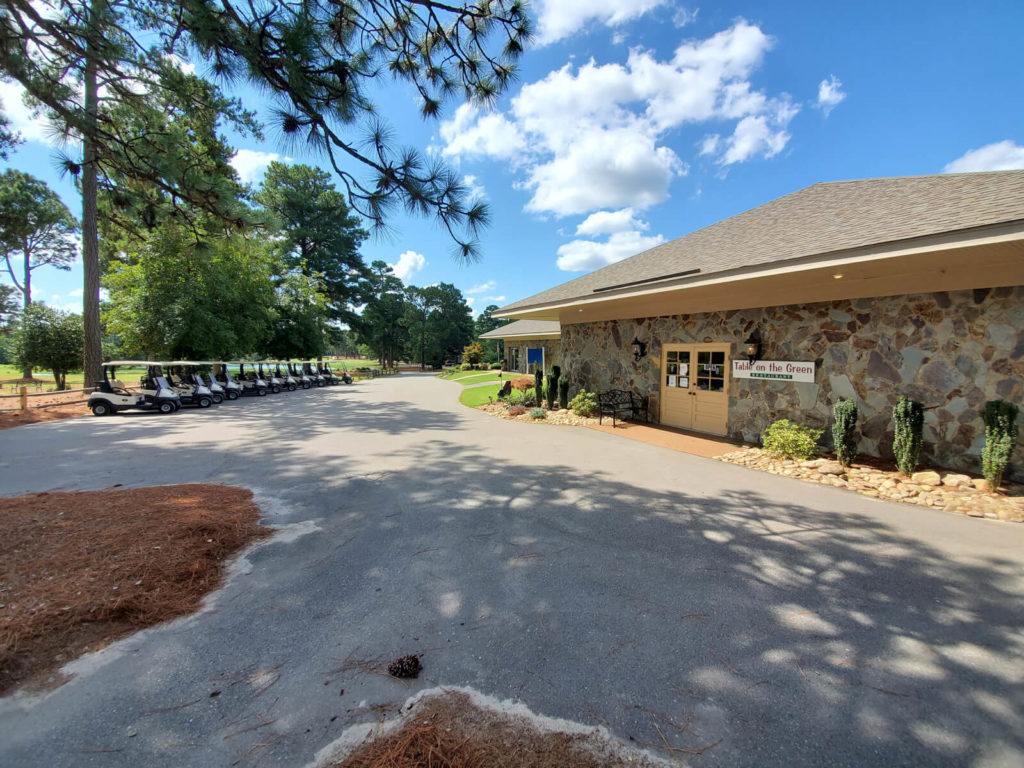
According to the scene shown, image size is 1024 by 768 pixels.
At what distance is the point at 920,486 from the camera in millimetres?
5320

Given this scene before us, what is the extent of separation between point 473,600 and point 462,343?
181 ft

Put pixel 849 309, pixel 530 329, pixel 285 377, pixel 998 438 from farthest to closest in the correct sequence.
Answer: pixel 530 329, pixel 285 377, pixel 849 309, pixel 998 438

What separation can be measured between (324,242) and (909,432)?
41.1 meters

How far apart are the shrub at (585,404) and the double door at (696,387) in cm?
184

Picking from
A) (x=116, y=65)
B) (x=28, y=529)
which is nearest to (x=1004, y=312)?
(x=28, y=529)

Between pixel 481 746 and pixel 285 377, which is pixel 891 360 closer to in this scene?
pixel 481 746

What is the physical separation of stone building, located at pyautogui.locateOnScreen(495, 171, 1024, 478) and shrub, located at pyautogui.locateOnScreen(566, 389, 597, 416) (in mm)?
1772

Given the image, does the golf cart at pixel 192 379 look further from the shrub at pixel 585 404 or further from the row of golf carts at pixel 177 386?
the shrub at pixel 585 404

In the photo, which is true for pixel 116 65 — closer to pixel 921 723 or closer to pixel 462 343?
pixel 921 723

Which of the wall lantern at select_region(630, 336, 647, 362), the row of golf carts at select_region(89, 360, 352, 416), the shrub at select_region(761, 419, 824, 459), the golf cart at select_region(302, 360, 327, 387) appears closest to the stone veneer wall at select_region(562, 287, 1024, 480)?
the shrub at select_region(761, 419, 824, 459)

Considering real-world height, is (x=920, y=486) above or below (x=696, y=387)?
below

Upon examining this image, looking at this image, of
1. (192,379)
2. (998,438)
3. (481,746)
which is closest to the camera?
(481,746)

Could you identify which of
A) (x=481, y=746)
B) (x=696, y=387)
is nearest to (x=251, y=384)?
(x=696, y=387)

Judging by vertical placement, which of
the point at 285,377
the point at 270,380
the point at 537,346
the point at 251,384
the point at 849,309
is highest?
the point at 537,346
